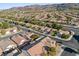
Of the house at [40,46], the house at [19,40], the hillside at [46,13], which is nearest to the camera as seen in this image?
the house at [40,46]

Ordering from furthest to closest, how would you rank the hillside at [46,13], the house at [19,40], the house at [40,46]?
1. the hillside at [46,13]
2. the house at [19,40]
3. the house at [40,46]

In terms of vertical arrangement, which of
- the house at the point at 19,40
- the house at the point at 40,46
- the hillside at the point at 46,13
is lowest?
the house at the point at 40,46

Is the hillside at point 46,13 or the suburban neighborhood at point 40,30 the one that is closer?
the suburban neighborhood at point 40,30

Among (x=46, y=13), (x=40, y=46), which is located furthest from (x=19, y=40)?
(x=46, y=13)

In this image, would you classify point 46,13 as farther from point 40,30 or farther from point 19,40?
point 19,40

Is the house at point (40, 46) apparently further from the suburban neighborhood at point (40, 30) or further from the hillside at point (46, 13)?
the hillside at point (46, 13)

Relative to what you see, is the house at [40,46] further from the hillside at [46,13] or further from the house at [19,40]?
the hillside at [46,13]

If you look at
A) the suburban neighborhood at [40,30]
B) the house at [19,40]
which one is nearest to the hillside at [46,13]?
the suburban neighborhood at [40,30]

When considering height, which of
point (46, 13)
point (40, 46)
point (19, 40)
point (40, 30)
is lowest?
point (40, 46)

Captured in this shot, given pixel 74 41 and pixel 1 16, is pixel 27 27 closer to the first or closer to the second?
pixel 1 16

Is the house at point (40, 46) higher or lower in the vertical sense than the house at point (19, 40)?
lower

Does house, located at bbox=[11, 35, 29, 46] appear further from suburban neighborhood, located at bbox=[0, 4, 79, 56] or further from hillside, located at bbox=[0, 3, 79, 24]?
hillside, located at bbox=[0, 3, 79, 24]
